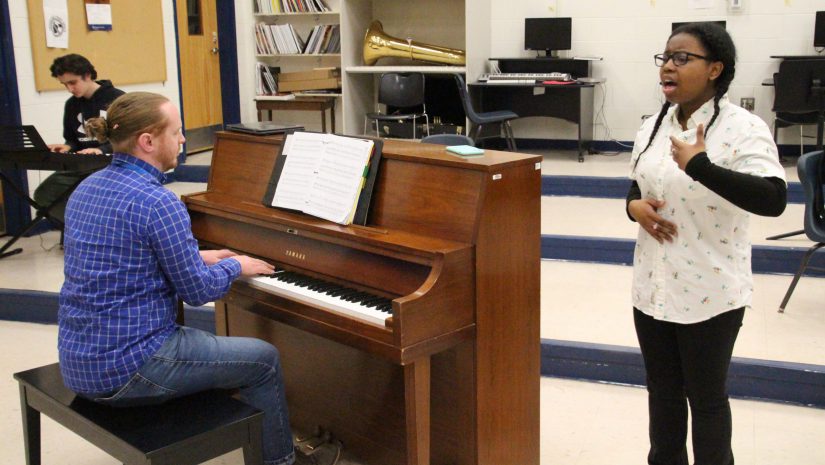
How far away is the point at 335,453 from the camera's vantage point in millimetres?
2760

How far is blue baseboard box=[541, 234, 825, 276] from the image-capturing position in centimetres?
457

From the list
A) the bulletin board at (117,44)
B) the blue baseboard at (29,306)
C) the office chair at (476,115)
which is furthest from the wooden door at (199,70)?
the blue baseboard at (29,306)

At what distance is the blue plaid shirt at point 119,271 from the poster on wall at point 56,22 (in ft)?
14.4

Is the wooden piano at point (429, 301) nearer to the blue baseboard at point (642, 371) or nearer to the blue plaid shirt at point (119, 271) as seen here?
the blue plaid shirt at point (119, 271)

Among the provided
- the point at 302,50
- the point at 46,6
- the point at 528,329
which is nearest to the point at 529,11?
the point at 302,50

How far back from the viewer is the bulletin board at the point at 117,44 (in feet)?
19.3

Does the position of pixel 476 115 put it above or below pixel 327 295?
above

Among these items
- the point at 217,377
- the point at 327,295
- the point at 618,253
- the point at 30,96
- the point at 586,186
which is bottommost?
the point at 618,253

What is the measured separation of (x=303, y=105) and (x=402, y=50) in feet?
3.60

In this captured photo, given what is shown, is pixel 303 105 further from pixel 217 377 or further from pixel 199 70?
pixel 217 377

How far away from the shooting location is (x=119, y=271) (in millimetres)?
2070

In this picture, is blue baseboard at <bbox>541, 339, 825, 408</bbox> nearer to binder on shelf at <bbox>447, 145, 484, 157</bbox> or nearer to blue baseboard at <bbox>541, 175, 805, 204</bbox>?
binder on shelf at <bbox>447, 145, 484, 157</bbox>

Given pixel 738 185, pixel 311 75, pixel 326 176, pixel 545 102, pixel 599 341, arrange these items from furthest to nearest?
pixel 311 75 → pixel 545 102 → pixel 599 341 → pixel 326 176 → pixel 738 185

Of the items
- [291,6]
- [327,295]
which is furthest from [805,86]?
[327,295]
